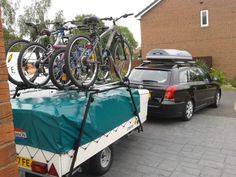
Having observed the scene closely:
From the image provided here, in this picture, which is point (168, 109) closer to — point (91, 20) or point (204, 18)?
point (91, 20)

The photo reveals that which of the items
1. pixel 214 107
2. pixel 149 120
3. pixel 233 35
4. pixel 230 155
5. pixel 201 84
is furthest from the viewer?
pixel 233 35

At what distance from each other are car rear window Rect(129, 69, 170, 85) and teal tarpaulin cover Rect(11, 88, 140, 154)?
3.24m

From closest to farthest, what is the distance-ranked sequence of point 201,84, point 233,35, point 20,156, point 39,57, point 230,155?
point 20,156
point 39,57
point 230,155
point 201,84
point 233,35

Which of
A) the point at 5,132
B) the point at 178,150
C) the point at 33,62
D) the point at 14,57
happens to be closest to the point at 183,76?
the point at 178,150

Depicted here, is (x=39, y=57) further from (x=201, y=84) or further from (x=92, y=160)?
(x=201, y=84)

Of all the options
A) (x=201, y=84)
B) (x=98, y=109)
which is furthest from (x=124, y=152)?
(x=201, y=84)

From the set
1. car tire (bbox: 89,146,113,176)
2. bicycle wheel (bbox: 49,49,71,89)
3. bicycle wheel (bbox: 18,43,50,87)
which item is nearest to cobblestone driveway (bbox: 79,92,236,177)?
car tire (bbox: 89,146,113,176)

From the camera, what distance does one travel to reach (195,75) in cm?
796

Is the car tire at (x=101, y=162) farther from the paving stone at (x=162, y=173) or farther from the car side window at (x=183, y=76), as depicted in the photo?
the car side window at (x=183, y=76)

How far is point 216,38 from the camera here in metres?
19.4

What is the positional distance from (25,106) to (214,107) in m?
7.55

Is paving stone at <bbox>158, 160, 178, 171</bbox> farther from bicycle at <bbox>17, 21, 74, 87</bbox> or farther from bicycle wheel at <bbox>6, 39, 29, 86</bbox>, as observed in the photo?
bicycle wheel at <bbox>6, 39, 29, 86</bbox>

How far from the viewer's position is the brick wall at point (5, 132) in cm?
137

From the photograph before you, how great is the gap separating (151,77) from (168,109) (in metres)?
0.95
